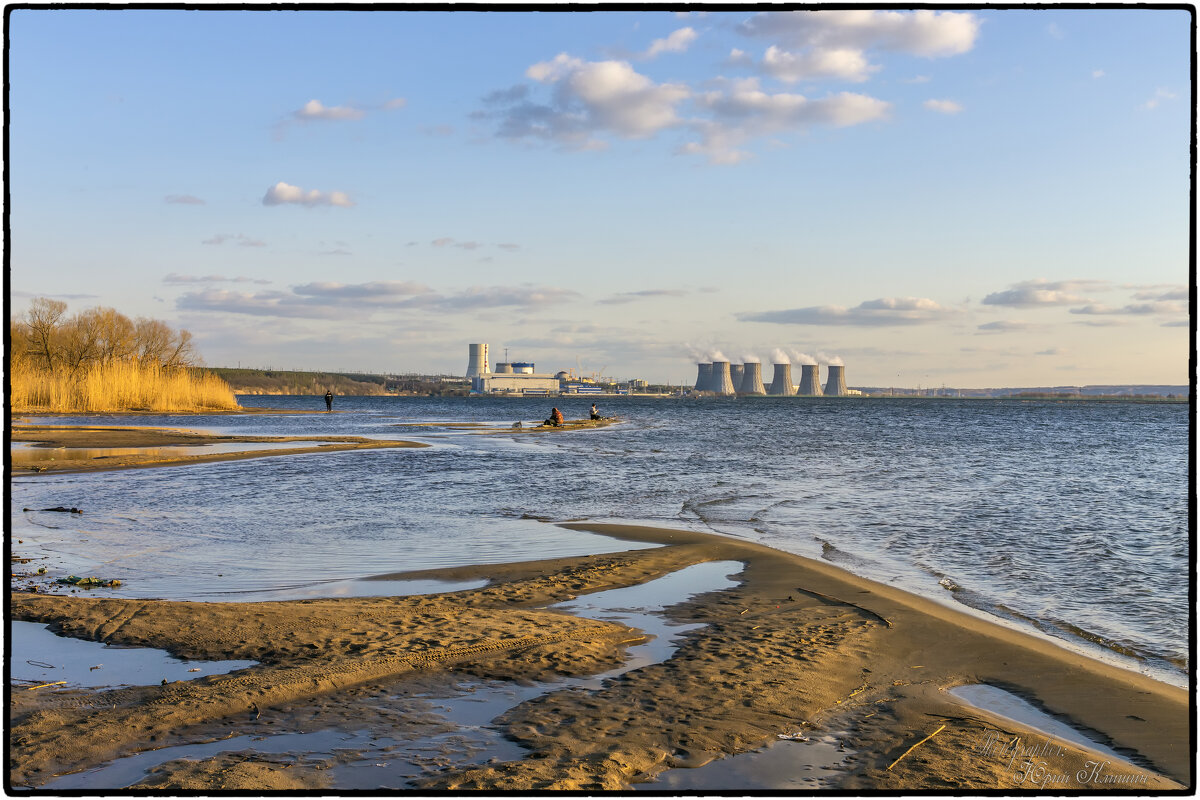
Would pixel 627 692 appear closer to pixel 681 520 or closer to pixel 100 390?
pixel 681 520

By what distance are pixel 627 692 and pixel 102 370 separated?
71861 mm

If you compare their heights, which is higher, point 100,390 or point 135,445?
point 100,390

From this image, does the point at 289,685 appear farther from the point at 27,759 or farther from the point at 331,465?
the point at 331,465

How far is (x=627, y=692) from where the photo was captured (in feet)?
25.3

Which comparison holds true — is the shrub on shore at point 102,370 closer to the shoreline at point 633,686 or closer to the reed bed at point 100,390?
the reed bed at point 100,390

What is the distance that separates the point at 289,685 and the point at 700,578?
7388 millimetres

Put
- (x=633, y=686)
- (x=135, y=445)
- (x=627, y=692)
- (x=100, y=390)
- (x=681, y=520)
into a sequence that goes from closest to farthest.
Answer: (x=627, y=692) → (x=633, y=686) → (x=681, y=520) → (x=135, y=445) → (x=100, y=390)

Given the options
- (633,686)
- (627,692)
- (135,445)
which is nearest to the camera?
(627,692)

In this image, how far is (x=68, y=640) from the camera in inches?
353

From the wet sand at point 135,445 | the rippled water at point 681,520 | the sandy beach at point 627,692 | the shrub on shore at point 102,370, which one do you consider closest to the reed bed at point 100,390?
the shrub on shore at point 102,370

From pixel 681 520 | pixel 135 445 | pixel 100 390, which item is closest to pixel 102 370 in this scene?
pixel 100 390

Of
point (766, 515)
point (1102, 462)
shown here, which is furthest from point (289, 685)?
point (1102, 462)

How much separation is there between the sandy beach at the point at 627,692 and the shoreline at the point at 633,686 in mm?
25

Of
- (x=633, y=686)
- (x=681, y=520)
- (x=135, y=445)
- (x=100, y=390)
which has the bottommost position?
(x=681, y=520)
